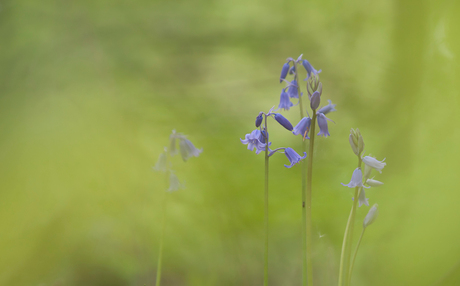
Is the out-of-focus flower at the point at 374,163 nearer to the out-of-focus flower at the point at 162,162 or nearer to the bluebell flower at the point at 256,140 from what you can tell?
the bluebell flower at the point at 256,140

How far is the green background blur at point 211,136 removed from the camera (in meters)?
0.81

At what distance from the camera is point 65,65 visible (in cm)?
108

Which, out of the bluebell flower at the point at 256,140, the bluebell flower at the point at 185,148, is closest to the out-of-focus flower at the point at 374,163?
the bluebell flower at the point at 256,140

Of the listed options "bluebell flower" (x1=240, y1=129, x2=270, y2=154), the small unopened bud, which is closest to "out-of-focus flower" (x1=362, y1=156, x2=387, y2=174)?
the small unopened bud

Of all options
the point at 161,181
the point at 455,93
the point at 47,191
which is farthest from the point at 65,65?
the point at 455,93

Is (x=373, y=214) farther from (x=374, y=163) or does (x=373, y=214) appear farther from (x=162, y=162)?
(x=162, y=162)

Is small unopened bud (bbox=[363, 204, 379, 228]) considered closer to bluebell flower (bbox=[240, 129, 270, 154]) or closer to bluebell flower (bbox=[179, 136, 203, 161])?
bluebell flower (bbox=[240, 129, 270, 154])

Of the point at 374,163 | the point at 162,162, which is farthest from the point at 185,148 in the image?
the point at 374,163

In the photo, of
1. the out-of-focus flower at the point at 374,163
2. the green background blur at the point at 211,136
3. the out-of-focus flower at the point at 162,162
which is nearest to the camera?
the out-of-focus flower at the point at 374,163

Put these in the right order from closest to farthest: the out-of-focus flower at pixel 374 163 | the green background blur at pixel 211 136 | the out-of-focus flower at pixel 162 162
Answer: the out-of-focus flower at pixel 374 163 < the out-of-focus flower at pixel 162 162 < the green background blur at pixel 211 136

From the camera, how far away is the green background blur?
31.8 inches

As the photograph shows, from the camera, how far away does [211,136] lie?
3.35ft

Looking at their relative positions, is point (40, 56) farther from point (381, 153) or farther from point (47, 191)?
point (381, 153)

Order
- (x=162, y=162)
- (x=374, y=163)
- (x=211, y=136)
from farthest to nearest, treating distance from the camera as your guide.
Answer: (x=211, y=136) < (x=162, y=162) < (x=374, y=163)
